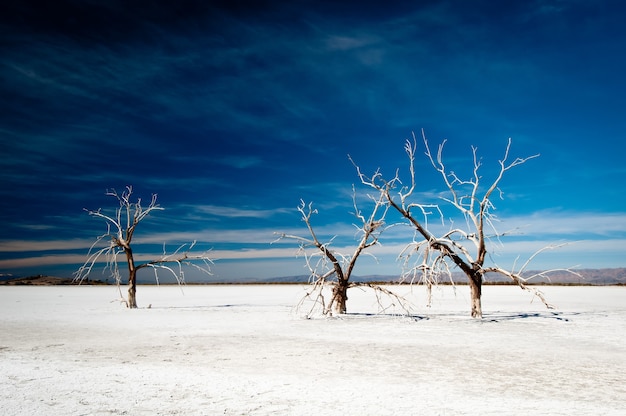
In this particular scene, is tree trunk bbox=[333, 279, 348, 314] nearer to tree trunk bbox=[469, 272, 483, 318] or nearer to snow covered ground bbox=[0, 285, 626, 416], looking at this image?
snow covered ground bbox=[0, 285, 626, 416]

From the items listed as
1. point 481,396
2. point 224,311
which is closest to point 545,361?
point 481,396

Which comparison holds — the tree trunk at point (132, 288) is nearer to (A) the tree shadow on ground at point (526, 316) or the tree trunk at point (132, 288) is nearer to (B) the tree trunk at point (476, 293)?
(B) the tree trunk at point (476, 293)

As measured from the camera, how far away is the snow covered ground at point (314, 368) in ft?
20.1

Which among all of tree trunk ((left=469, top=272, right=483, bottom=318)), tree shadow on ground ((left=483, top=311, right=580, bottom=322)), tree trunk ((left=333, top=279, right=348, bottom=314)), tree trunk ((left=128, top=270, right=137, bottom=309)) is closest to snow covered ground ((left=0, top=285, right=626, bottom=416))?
tree shadow on ground ((left=483, top=311, right=580, bottom=322))

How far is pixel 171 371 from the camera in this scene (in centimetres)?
827

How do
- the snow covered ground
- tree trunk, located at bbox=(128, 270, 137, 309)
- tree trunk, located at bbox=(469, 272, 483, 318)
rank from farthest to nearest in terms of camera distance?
tree trunk, located at bbox=(128, 270, 137, 309) < tree trunk, located at bbox=(469, 272, 483, 318) < the snow covered ground

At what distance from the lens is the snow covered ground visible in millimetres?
6141

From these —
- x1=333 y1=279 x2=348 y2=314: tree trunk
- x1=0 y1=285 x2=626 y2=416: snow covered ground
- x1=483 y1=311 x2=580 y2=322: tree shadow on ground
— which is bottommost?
x1=0 y1=285 x2=626 y2=416: snow covered ground

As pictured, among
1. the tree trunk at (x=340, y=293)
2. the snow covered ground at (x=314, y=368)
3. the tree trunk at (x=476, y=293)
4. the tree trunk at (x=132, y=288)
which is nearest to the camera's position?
the snow covered ground at (x=314, y=368)

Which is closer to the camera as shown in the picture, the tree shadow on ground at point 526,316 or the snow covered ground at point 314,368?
the snow covered ground at point 314,368

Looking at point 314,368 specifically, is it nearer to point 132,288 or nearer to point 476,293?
point 476,293

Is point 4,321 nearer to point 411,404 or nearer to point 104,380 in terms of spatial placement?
point 104,380

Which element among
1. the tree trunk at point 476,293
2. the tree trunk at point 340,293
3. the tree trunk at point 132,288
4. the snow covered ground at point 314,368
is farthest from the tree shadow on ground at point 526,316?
the tree trunk at point 132,288

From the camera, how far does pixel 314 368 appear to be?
8.54m
